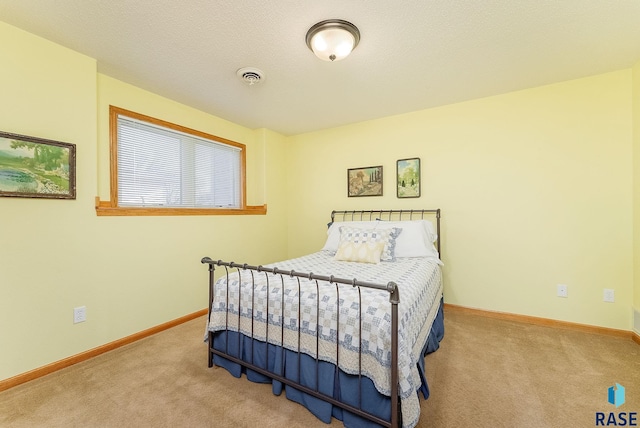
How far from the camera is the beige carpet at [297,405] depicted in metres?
1.48

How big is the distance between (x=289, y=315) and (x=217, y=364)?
2.74 feet

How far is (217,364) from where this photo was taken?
6.53 feet

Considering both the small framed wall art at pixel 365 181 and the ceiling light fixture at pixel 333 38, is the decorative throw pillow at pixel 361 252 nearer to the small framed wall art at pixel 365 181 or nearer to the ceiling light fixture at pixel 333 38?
the small framed wall art at pixel 365 181

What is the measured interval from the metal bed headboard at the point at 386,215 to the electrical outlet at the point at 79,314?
2666 millimetres

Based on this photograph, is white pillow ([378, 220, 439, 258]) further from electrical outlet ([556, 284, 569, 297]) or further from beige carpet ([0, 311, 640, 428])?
electrical outlet ([556, 284, 569, 297])

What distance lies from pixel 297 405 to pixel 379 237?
154 centimetres

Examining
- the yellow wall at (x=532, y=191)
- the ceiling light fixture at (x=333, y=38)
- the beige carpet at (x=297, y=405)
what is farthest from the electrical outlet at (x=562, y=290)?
the ceiling light fixture at (x=333, y=38)

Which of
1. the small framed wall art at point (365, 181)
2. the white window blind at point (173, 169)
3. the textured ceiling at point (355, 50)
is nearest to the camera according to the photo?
the textured ceiling at point (355, 50)

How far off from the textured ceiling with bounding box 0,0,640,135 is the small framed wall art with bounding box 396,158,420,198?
736 millimetres

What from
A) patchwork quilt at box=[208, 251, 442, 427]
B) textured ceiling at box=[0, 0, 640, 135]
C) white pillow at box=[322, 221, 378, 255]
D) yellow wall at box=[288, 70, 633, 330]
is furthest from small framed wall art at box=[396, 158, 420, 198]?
patchwork quilt at box=[208, 251, 442, 427]

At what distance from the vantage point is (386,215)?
343 cm

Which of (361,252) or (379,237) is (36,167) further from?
(379,237)

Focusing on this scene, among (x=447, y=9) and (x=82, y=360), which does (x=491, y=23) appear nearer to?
(x=447, y=9)

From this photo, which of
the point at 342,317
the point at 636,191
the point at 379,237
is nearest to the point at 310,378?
the point at 342,317
